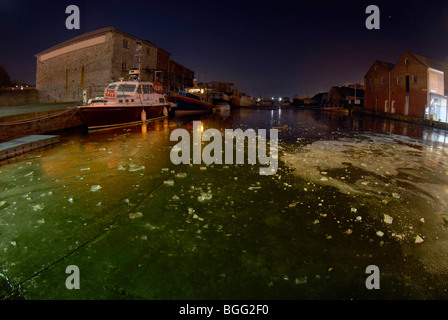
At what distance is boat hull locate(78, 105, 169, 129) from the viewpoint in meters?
15.1

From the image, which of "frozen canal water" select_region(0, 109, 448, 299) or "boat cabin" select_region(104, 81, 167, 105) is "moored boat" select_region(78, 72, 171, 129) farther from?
"frozen canal water" select_region(0, 109, 448, 299)

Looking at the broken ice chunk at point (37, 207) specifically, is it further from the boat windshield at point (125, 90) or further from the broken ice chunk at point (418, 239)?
the boat windshield at point (125, 90)

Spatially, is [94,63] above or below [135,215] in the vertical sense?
above

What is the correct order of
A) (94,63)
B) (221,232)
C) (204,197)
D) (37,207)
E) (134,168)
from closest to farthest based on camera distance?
(221,232) → (37,207) → (204,197) → (134,168) → (94,63)

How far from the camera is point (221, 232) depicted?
4.02 m

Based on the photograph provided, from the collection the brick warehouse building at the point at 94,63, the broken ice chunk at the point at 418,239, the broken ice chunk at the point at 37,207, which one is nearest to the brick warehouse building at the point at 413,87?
the broken ice chunk at the point at 418,239

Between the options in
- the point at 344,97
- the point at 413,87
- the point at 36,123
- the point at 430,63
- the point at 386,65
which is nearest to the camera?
the point at 36,123

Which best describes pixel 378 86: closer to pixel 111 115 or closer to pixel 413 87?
pixel 413 87

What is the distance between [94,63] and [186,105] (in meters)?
13.4

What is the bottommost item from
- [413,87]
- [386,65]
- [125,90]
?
[125,90]

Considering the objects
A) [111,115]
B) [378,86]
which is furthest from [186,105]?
[378,86]
